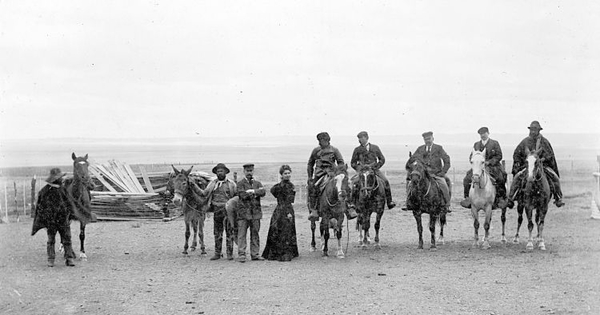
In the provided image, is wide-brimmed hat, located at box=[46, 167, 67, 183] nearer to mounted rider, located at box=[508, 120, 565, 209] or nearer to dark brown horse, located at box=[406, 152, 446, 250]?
dark brown horse, located at box=[406, 152, 446, 250]

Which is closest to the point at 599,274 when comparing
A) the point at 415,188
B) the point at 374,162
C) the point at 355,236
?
the point at 415,188

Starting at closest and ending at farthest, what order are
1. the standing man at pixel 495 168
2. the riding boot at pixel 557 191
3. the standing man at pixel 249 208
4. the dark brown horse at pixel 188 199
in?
the standing man at pixel 249 208
the dark brown horse at pixel 188 199
the riding boot at pixel 557 191
the standing man at pixel 495 168

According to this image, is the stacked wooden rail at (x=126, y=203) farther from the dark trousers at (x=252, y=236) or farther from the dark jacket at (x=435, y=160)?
the dark jacket at (x=435, y=160)

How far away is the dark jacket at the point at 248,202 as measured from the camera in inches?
492

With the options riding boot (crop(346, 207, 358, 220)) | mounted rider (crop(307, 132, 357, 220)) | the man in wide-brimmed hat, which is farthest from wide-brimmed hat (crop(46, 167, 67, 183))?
riding boot (crop(346, 207, 358, 220))

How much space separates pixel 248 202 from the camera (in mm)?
12625

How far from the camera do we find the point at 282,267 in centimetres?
1190

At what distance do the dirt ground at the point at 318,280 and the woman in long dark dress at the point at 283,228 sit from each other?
41 cm

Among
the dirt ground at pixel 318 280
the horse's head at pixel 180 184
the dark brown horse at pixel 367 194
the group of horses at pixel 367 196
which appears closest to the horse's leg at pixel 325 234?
the group of horses at pixel 367 196

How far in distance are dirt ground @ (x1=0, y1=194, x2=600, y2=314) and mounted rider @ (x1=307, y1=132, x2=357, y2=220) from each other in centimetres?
124

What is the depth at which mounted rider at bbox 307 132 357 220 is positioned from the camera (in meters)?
13.4

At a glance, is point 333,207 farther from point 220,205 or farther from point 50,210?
point 50,210

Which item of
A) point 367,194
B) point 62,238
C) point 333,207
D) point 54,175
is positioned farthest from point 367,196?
point 54,175

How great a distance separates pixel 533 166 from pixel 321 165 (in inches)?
190
